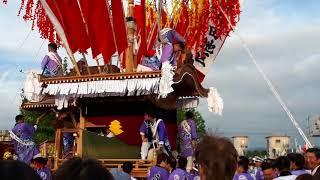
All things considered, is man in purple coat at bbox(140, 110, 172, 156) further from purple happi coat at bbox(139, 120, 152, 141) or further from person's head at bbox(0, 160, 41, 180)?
person's head at bbox(0, 160, 41, 180)

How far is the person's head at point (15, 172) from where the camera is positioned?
1750mm

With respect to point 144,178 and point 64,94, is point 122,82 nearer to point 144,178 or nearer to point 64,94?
point 64,94

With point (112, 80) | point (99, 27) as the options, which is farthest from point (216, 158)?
point (99, 27)

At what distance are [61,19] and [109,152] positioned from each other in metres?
3.31

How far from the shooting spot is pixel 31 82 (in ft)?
32.8

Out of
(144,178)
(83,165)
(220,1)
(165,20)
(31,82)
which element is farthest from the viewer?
(165,20)

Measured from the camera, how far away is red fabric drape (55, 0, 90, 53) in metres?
10.8

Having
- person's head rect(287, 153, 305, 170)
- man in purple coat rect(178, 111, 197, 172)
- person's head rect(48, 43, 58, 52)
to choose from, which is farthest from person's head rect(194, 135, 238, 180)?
person's head rect(48, 43, 58, 52)

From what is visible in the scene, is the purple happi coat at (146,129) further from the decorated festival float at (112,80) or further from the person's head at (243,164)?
the person's head at (243,164)

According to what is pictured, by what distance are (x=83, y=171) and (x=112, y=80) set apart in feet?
25.0

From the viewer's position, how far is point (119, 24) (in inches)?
424

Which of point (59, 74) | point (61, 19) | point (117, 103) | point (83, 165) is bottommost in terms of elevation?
point (83, 165)

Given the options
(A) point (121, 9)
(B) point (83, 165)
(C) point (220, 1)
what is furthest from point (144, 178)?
(B) point (83, 165)

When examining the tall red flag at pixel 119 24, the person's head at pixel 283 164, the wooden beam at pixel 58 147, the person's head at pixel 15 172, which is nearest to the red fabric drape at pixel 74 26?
the tall red flag at pixel 119 24
